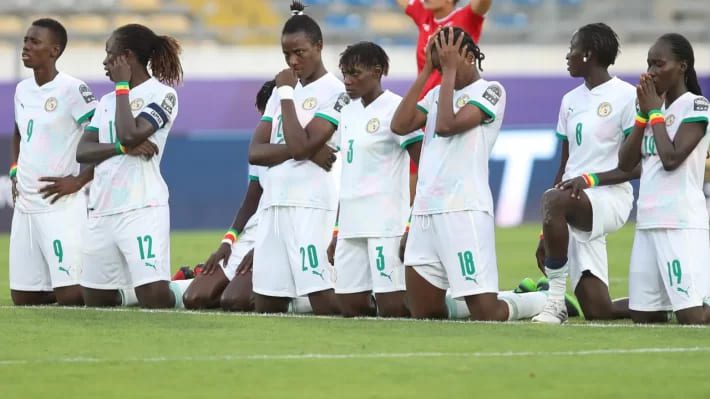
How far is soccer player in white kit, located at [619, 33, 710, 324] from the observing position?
8.54 meters

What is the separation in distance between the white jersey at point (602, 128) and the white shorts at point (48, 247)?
350cm

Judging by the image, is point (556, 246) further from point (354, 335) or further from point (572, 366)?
point (572, 366)

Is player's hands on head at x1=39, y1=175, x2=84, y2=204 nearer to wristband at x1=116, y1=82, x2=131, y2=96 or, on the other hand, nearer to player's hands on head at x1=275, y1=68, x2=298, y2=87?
wristband at x1=116, y1=82, x2=131, y2=96

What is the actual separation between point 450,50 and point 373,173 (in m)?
1.08

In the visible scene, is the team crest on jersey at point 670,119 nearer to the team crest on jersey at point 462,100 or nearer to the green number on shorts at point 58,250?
the team crest on jersey at point 462,100

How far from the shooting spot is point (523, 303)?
9.12m

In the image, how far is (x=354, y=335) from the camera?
805cm

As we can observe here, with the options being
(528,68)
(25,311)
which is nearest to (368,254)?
(25,311)

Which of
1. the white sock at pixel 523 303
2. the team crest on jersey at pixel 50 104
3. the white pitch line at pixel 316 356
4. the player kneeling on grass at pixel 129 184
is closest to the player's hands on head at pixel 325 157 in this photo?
the player kneeling on grass at pixel 129 184

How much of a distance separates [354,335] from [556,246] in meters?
1.60

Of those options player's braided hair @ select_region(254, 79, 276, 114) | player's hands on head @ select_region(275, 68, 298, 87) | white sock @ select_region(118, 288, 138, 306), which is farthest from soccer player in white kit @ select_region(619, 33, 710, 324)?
white sock @ select_region(118, 288, 138, 306)

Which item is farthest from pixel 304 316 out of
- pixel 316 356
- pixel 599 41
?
pixel 599 41

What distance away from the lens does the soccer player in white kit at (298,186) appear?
30.8 ft

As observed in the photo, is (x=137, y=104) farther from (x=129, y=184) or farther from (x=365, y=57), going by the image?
(x=365, y=57)
